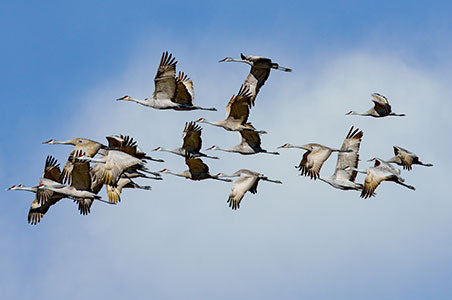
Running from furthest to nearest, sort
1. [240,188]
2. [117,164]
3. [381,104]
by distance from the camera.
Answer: [381,104] < [240,188] < [117,164]

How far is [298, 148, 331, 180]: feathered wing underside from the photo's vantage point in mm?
34312

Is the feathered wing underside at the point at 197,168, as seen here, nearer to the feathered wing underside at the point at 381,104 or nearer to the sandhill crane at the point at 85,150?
the sandhill crane at the point at 85,150

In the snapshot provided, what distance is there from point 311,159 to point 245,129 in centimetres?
229

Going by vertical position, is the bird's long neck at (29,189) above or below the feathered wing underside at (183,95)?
below

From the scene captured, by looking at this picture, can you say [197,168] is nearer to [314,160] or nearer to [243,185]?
[243,185]

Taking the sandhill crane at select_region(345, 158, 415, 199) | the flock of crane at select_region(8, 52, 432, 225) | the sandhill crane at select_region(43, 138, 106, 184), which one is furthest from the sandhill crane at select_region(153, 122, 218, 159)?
the sandhill crane at select_region(345, 158, 415, 199)

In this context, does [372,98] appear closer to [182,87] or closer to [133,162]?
[182,87]

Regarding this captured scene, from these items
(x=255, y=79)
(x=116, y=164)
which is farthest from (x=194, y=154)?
(x=116, y=164)

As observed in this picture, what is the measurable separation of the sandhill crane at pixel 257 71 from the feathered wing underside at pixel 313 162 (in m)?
2.40

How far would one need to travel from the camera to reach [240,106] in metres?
33.6

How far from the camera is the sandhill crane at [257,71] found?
34.4 meters

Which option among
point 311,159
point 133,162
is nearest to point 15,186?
point 133,162

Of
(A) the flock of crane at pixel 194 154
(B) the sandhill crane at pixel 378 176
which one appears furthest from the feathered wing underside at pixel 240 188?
(B) the sandhill crane at pixel 378 176

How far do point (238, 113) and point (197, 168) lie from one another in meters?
2.71
